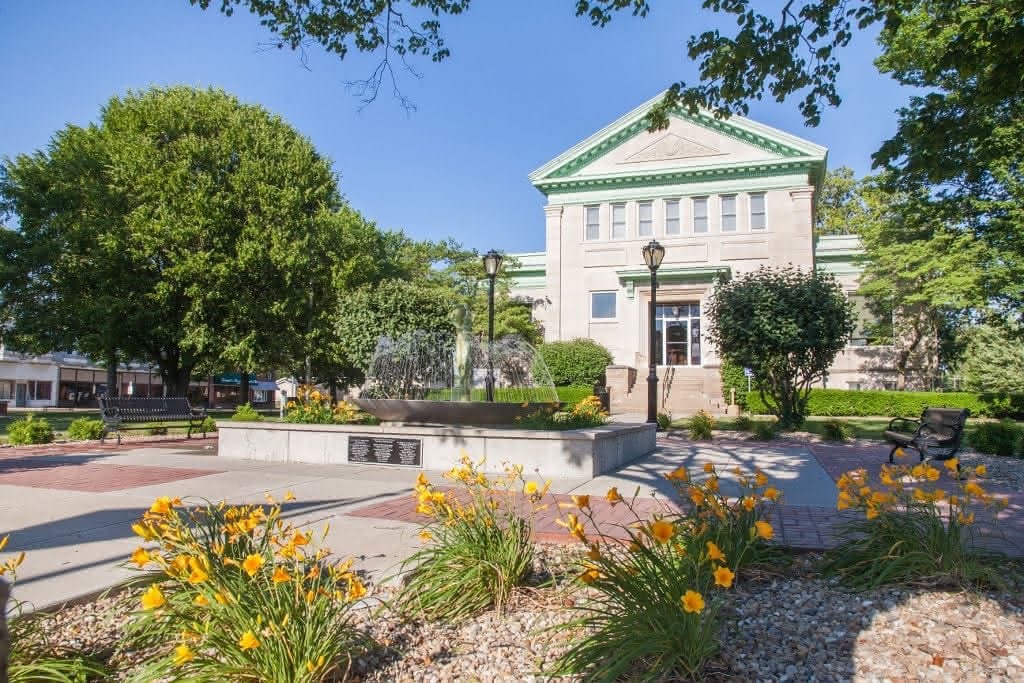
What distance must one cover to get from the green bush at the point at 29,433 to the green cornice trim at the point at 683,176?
27.7 m

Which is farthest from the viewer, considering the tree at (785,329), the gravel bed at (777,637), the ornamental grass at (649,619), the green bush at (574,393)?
the green bush at (574,393)

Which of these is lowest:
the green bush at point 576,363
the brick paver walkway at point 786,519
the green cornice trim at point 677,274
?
the brick paver walkway at point 786,519

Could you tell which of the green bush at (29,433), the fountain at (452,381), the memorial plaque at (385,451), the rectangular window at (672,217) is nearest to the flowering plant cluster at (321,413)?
the fountain at (452,381)

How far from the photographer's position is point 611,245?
35.8 meters

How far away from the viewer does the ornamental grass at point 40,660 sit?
268 cm

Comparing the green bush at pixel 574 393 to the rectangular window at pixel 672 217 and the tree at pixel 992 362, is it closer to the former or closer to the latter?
the rectangular window at pixel 672 217

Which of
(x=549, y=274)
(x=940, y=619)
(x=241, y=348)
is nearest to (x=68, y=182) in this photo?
(x=241, y=348)

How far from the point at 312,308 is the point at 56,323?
10.3 metres

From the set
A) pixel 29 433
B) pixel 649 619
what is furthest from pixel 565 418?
pixel 29 433

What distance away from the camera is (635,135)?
36.2 metres

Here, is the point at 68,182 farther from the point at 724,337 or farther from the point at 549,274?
the point at 724,337

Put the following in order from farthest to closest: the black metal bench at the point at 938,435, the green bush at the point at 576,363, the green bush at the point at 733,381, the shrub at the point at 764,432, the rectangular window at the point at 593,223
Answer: the rectangular window at the point at 593,223, the green bush at the point at 576,363, the green bush at the point at 733,381, the shrub at the point at 764,432, the black metal bench at the point at 938,435

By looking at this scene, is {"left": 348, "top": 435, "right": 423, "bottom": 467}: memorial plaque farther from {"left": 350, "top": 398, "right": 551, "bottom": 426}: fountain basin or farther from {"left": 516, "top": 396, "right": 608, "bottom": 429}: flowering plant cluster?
{"left": 516, "top": 396, "right": 608, "bottom": 429}: flowering plant cluster

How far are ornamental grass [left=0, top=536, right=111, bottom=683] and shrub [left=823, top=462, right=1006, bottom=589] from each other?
4.16 meters
